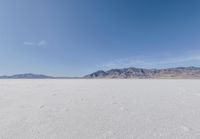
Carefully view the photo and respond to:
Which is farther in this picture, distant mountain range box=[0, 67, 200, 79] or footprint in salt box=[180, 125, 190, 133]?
Result: distant mountain range box=[0, 67, 200, 79]

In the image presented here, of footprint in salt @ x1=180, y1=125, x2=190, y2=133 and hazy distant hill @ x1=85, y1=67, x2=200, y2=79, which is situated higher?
hazy distant hill @ x1=85, y1=67, x2=200, y2=79

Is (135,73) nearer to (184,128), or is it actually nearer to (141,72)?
(141,72)

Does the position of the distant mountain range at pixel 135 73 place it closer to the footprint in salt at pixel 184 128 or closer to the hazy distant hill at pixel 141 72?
the hazy distant hill at pixel 141 72

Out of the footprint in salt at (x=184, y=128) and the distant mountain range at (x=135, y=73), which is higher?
the distant mountain range at (x=135, y=73)

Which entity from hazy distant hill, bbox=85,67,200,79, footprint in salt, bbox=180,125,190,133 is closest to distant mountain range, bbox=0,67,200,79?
hazy distant hill, bbox=85,67,200,79

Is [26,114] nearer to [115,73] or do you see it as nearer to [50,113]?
[50,113]

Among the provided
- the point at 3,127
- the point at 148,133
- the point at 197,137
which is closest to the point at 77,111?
the point at 3,127

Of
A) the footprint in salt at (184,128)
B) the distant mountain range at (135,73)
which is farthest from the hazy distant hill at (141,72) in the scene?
the footprint in salt at (184,128)

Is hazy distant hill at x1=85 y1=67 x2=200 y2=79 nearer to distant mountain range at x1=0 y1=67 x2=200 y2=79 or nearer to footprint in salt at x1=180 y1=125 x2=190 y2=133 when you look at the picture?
distant mountain range at x1=0 y1=67 x2=200 y2=79

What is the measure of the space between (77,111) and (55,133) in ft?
4.54

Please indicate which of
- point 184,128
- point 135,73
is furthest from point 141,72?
point 184,128

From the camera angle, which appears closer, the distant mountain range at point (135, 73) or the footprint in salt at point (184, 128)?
the footprint in salt at point (184, 128)

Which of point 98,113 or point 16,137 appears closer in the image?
point 16,137

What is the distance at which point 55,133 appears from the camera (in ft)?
7.93
